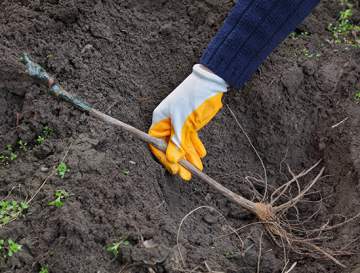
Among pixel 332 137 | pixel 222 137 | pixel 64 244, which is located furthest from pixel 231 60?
pixel 64 244

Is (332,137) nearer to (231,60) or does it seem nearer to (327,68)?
(327,68)

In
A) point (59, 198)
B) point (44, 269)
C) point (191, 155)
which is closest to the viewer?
point (44, 269)

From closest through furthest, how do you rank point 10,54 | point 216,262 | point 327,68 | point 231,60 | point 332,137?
point 216,262 < point 231,60 < point 10,54 < point 332,137 < point 327,68

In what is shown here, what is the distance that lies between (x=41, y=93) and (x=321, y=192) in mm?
1510

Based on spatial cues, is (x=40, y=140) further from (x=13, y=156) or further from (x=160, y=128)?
(x=160, y=128)

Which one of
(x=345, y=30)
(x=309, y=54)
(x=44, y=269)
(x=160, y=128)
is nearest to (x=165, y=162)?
(x=160, y=128)

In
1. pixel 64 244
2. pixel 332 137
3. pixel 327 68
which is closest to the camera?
pixel 64 244

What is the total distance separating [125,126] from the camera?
240cm

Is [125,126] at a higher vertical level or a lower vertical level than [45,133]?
higher

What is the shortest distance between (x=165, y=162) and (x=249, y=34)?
0.73 m

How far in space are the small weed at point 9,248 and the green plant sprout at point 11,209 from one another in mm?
116

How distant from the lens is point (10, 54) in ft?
8.25

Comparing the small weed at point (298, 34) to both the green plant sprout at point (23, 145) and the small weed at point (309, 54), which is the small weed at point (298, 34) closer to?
the small weed at point (309, 54)

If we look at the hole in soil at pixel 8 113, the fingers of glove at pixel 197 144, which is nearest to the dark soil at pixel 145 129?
the hole in soil at pixel 8 113
